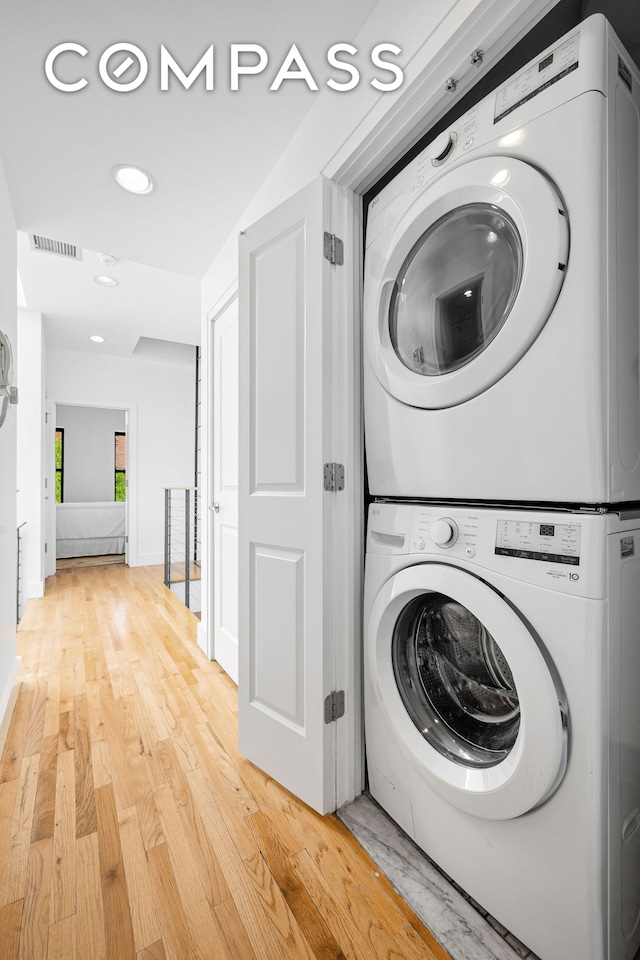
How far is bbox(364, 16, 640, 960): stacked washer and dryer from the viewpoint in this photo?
79 cm

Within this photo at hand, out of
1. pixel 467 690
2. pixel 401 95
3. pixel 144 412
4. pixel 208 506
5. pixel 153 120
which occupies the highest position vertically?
pixel 153 120

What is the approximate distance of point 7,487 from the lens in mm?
2074

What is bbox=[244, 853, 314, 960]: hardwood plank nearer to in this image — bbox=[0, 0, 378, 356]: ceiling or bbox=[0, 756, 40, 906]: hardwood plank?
bbox=[0, 756, 40, 906]: hardwood plank

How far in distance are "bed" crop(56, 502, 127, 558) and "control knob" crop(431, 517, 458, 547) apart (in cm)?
548

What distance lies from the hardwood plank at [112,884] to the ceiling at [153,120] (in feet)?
7.65

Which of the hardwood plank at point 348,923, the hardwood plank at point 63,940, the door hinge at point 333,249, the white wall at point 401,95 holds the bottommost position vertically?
the hardwood plank at point 63,940

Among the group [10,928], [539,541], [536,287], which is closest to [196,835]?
[10,928]

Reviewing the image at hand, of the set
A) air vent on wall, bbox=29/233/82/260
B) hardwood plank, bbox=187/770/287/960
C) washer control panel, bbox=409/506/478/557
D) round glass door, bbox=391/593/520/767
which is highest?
air vent on wall, bbox=29/233/82/260

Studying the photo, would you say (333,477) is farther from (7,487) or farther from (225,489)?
(7,487)

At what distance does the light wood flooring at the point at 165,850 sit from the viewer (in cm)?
98

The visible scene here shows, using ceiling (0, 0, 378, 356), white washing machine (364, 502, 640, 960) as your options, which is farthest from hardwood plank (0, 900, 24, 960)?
ceiling (0, 0, 378, 356)

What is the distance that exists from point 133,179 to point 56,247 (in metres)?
1.26

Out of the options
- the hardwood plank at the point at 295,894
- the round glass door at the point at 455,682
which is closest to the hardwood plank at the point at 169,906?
the hardwood plank at the point at 295,894

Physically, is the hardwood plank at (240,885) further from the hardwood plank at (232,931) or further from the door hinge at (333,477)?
the door hinge at (333,477)
